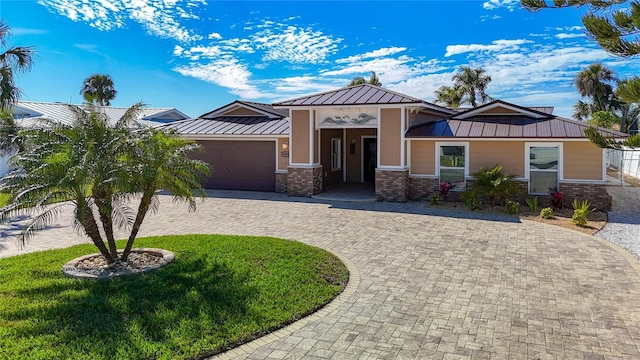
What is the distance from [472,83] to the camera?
4256 centimetres

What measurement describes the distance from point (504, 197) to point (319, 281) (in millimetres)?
10418

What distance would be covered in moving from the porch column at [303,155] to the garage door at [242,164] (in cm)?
165

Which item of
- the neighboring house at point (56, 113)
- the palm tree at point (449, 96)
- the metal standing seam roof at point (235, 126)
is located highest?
the palm tree at point (449, 96)

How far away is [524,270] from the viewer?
842 centimetres

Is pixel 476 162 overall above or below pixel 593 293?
above

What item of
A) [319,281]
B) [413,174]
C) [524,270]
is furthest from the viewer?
[413,174]

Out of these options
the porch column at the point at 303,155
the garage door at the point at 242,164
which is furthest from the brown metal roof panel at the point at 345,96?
the garage door at the point at 242,164

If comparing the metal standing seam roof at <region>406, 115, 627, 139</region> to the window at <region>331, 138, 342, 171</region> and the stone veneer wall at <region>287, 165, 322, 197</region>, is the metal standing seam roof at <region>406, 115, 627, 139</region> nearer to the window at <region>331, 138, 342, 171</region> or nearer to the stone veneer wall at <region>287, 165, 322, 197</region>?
the stone veneer wall at <region>287, 165, 322, 197</region>

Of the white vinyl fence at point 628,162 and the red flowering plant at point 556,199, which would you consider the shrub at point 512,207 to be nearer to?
the red flowering plant at point 556,199

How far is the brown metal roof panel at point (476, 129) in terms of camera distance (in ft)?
53.4

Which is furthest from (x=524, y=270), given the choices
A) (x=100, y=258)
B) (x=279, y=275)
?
(x=100, y=258)

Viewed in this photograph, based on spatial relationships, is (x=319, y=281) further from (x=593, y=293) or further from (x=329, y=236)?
(x=593, y=293)

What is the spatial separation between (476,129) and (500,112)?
196 cm

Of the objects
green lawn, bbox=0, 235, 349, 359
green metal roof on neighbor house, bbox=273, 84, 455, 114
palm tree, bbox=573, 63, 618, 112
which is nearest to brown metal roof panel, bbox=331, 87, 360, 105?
green metal roof on neighbor house, bbox=273, 84, 455, 114
